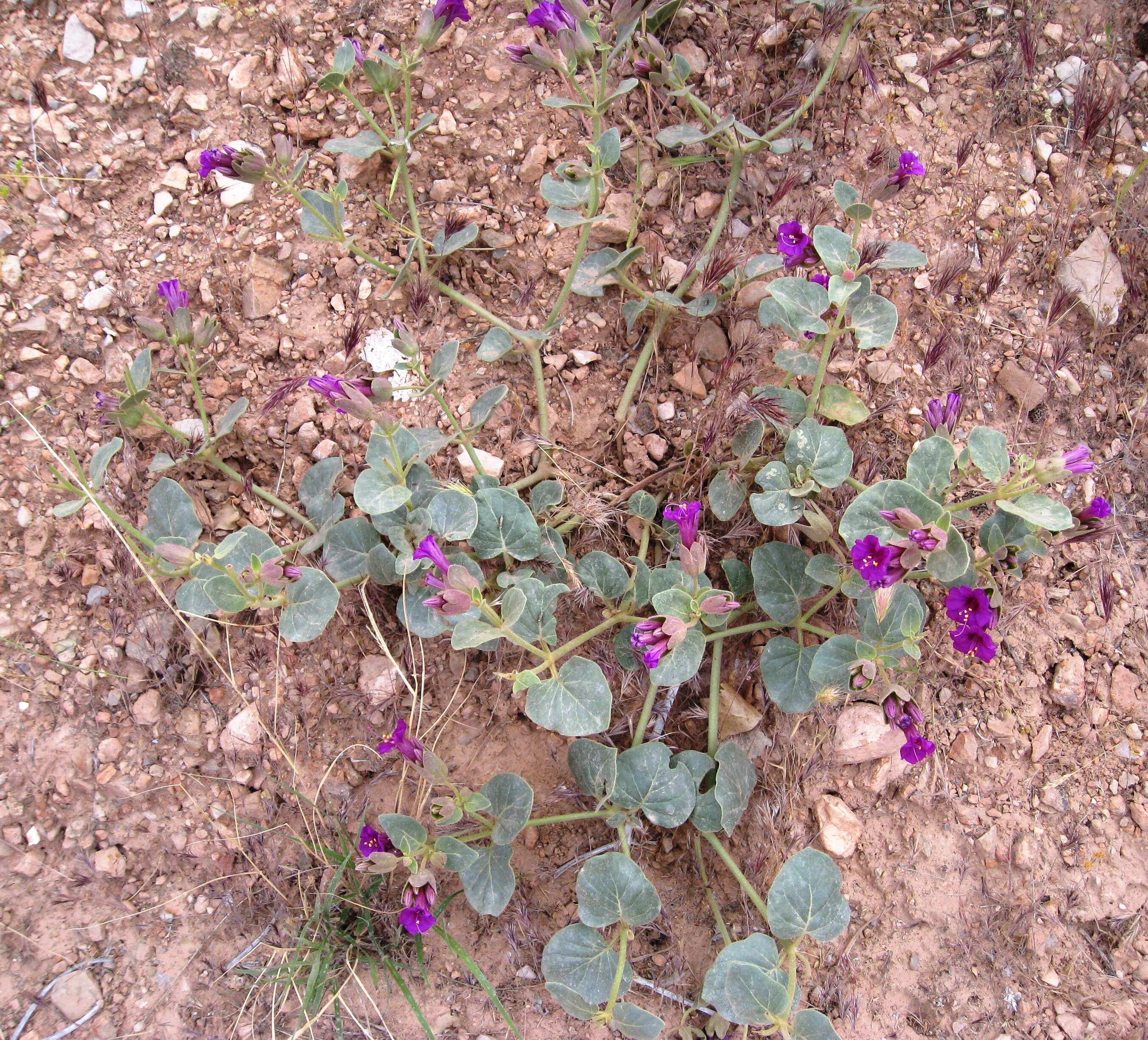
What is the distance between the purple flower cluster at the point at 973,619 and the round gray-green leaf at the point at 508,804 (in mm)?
1176

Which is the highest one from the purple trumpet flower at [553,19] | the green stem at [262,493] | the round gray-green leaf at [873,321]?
the purple trumpet flower at [553,19]

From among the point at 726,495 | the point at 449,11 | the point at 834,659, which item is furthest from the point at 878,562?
the point at 449,11

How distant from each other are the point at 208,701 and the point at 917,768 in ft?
6.69

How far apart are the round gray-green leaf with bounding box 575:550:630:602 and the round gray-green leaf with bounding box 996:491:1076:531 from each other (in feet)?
3.20

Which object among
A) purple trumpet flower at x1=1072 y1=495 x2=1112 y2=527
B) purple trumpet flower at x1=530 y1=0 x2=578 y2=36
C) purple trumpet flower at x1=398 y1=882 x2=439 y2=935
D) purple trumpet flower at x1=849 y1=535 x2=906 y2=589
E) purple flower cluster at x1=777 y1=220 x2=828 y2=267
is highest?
purple trumpet flower at x1=530 y1=0 x2=578 y2=36

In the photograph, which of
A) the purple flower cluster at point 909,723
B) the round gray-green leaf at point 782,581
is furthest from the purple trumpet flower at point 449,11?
the purple flower cluster at point 909,723

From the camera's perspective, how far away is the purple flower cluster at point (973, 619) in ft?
7.36

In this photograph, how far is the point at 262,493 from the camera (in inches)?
102

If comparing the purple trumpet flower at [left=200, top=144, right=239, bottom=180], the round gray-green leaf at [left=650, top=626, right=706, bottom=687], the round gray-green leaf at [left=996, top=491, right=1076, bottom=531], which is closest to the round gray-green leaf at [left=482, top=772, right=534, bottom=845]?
the round gray-green leaf at [left=650, top=626, right=706, bottom=687]

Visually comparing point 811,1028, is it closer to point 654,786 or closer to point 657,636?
point 654,786

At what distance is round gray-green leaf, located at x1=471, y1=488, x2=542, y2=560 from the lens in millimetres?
2414

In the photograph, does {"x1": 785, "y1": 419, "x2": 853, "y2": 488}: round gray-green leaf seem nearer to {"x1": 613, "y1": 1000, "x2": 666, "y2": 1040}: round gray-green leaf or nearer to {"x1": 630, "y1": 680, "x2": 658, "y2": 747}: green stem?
{"x1": 630, "y1": 680, "x2": 658, "y2": 747}: green stem

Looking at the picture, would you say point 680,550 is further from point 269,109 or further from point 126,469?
point 269,109

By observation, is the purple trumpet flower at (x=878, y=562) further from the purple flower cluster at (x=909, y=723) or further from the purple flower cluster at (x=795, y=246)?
the purple flower cluster at (x=795, y=246)
